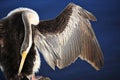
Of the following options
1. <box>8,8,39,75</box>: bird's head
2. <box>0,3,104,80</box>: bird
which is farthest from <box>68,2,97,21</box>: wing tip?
<box>8,8,39,75</box>: bird's head

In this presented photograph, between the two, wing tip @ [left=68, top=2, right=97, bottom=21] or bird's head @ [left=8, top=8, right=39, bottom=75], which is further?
wing tip @ [left=68, top=2, right=97, bottom=21]

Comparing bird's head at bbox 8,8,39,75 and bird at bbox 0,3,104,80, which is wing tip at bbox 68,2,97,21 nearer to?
bird at bbox 0,3,104,80

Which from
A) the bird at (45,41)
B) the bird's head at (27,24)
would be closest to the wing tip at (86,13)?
the bird at (45,41)

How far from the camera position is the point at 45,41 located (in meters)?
1.30

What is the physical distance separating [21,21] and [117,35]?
1.03ft

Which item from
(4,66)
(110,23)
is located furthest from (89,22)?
(4,66)

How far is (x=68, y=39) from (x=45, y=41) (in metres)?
0.08

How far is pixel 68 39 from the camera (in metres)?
1.33

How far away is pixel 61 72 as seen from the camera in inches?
53.7

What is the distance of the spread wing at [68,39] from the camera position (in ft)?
4.22

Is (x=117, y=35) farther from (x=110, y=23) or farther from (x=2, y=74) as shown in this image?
(x=2, y=74)

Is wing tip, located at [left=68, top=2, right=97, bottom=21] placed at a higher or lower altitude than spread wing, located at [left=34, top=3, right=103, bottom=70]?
higher

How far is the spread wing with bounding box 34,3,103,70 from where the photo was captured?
50.6 inches

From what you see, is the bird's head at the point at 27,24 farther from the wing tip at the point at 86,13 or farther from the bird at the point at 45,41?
the wing tip at the point at 86,13
